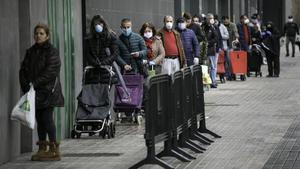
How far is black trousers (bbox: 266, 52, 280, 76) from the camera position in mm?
31086

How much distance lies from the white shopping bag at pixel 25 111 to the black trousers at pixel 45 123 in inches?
19.4

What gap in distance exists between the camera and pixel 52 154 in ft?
41.6

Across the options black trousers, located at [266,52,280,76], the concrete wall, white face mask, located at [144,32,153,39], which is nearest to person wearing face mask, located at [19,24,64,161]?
the concrete wall

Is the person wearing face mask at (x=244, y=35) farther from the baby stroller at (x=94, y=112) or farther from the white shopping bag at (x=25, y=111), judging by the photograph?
the white shopping bag at (x=25, y=111)

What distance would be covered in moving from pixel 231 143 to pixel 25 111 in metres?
3.66

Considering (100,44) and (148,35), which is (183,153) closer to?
(100,44)

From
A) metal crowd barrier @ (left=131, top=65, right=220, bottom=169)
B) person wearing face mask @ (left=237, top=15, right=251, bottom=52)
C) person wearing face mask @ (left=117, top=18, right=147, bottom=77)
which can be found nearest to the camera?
metal crowd barrier @ (left=131, top=65, right=220, bottom=169)

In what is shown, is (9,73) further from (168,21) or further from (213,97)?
(213,97)

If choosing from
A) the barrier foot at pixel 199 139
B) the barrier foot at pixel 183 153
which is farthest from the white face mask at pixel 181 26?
the barrier foot at pixel 183 153

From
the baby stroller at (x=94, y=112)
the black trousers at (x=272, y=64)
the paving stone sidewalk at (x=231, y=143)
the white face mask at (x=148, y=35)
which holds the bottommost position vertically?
the paving stone sidewalk at (x=231, y=143)

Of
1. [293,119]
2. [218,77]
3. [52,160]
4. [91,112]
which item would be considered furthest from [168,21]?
[218,77]

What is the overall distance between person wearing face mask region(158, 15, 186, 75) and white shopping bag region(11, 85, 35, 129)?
7958mm

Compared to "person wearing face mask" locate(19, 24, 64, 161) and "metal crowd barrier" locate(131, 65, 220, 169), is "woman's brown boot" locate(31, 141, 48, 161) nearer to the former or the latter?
"person wearing face mask" locate(19, 24, 64, 161)

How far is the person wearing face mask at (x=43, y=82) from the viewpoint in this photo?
40.9ft
